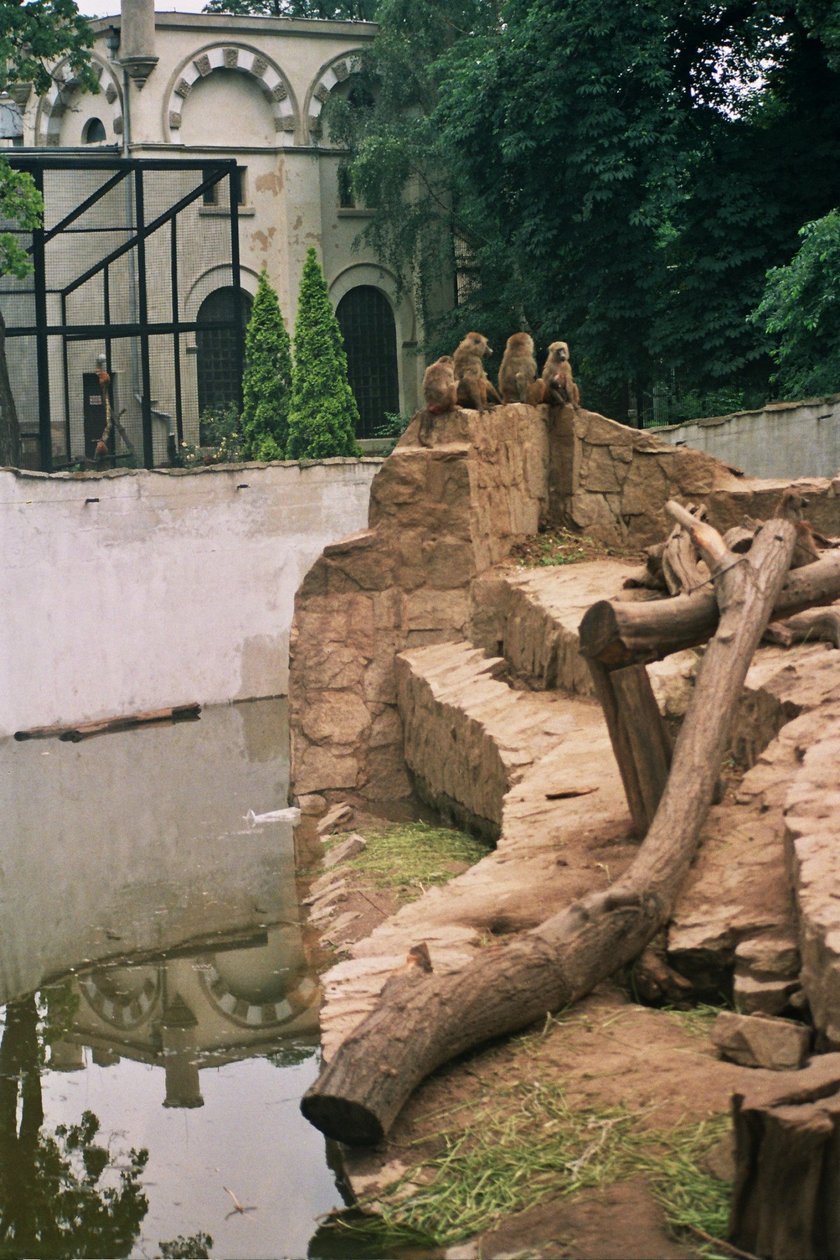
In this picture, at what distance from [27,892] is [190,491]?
29.9 ft

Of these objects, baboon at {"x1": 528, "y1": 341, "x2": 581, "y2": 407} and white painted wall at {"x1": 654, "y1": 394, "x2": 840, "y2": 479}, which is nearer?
baboon at {"x1": 528, "y1": 341, "x2": 581, "y2": 407}

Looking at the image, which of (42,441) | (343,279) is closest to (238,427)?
(42,441)

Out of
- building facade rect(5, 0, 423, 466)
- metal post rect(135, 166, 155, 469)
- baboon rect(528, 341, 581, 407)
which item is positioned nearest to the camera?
baboon rect(528, 341, 581, 407)

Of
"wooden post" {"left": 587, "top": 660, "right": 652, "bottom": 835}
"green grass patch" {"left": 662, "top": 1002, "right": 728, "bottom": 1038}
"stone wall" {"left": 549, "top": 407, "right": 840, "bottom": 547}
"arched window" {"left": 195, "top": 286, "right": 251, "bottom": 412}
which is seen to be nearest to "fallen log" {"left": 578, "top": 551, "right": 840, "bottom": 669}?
"wooden post" {"left": 587, "top": 660, "right": 652, "bottom": 835}

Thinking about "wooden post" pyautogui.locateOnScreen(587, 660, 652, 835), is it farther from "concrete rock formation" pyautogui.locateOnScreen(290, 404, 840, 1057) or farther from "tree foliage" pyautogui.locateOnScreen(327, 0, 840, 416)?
"tree foliage" pyautogui.locateOnScreen(327, 0, 840, 416)

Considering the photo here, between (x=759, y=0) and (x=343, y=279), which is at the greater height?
(x=759, y=0)

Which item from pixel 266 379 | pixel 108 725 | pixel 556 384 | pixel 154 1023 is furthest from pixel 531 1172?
pixel 266 379

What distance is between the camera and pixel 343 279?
36.4m

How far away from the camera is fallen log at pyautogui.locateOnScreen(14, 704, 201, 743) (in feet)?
58.9

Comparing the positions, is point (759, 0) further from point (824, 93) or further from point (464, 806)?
point (464, 806)

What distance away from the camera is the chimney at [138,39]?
32.2m

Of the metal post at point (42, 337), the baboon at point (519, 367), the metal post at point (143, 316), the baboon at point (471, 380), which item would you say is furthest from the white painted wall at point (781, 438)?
the metal post at point (42, 337)

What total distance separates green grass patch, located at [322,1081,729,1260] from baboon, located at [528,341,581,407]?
964 cm

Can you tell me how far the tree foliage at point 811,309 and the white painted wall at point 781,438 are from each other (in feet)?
5.46
